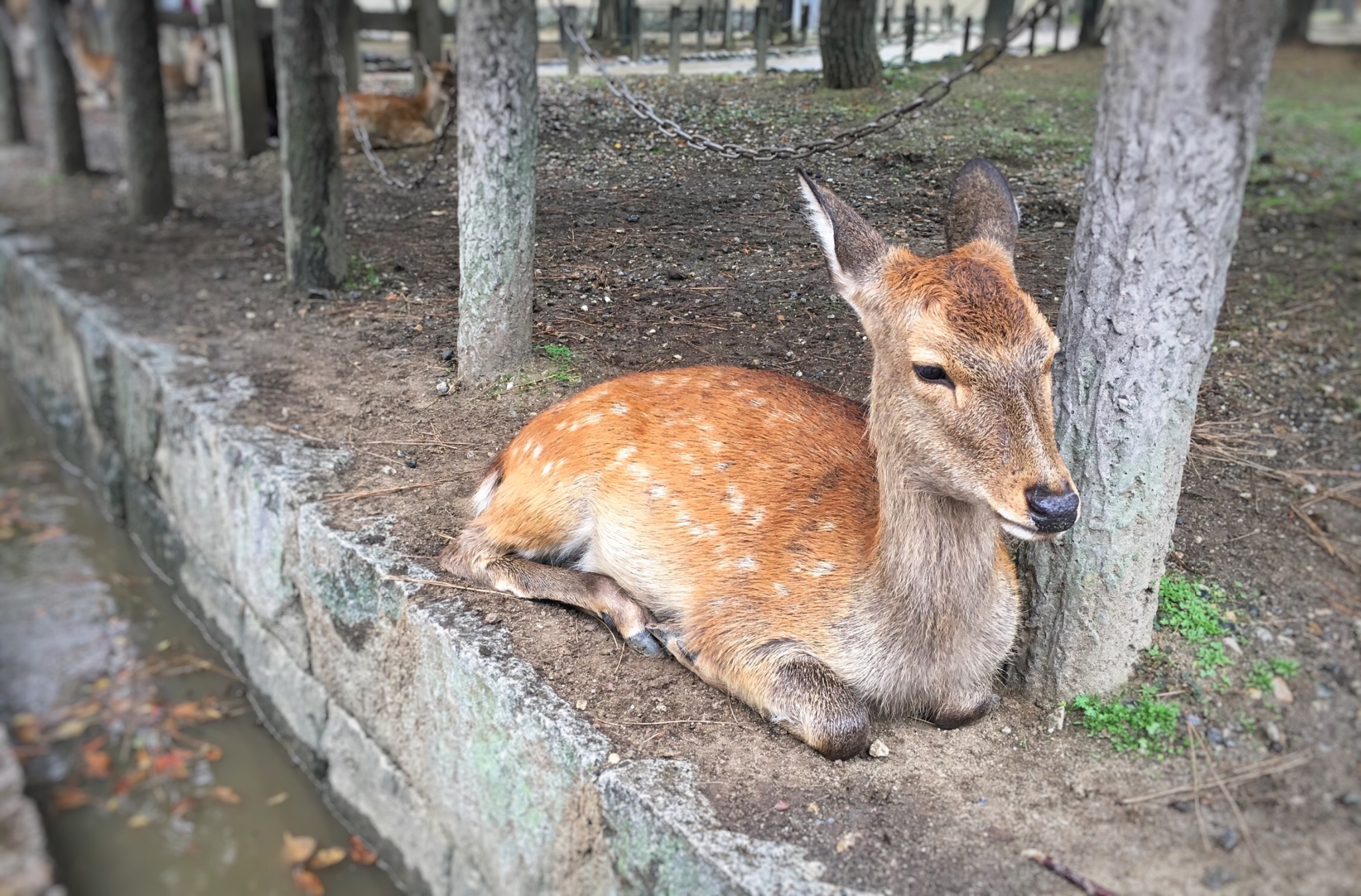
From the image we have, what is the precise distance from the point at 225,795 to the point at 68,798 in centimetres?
58

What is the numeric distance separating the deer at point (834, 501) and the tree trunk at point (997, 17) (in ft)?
2.36

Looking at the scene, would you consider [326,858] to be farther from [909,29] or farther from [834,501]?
[909,29]

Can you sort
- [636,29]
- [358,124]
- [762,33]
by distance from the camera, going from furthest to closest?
[358,124] → [636,29] → [762,33]

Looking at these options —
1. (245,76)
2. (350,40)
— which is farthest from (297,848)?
(245,76)

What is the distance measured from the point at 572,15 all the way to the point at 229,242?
157 inches

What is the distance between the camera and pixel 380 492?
4.09m

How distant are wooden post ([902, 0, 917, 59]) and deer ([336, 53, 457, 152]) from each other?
3.45m

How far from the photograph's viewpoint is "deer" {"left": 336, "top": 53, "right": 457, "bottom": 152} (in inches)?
261

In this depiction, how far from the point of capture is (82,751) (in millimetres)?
4324

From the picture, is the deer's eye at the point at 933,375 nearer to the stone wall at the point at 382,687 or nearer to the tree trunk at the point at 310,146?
the stone wall at the point at 382,687

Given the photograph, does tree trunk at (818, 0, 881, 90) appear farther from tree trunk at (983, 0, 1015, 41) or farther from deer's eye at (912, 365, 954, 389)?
deer's eye at (912, 365, 954, 389)

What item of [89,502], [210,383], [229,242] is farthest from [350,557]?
[229,242]

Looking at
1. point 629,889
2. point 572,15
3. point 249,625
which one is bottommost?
point 249,625

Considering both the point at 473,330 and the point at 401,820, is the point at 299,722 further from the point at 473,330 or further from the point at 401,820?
the point at 473,330
